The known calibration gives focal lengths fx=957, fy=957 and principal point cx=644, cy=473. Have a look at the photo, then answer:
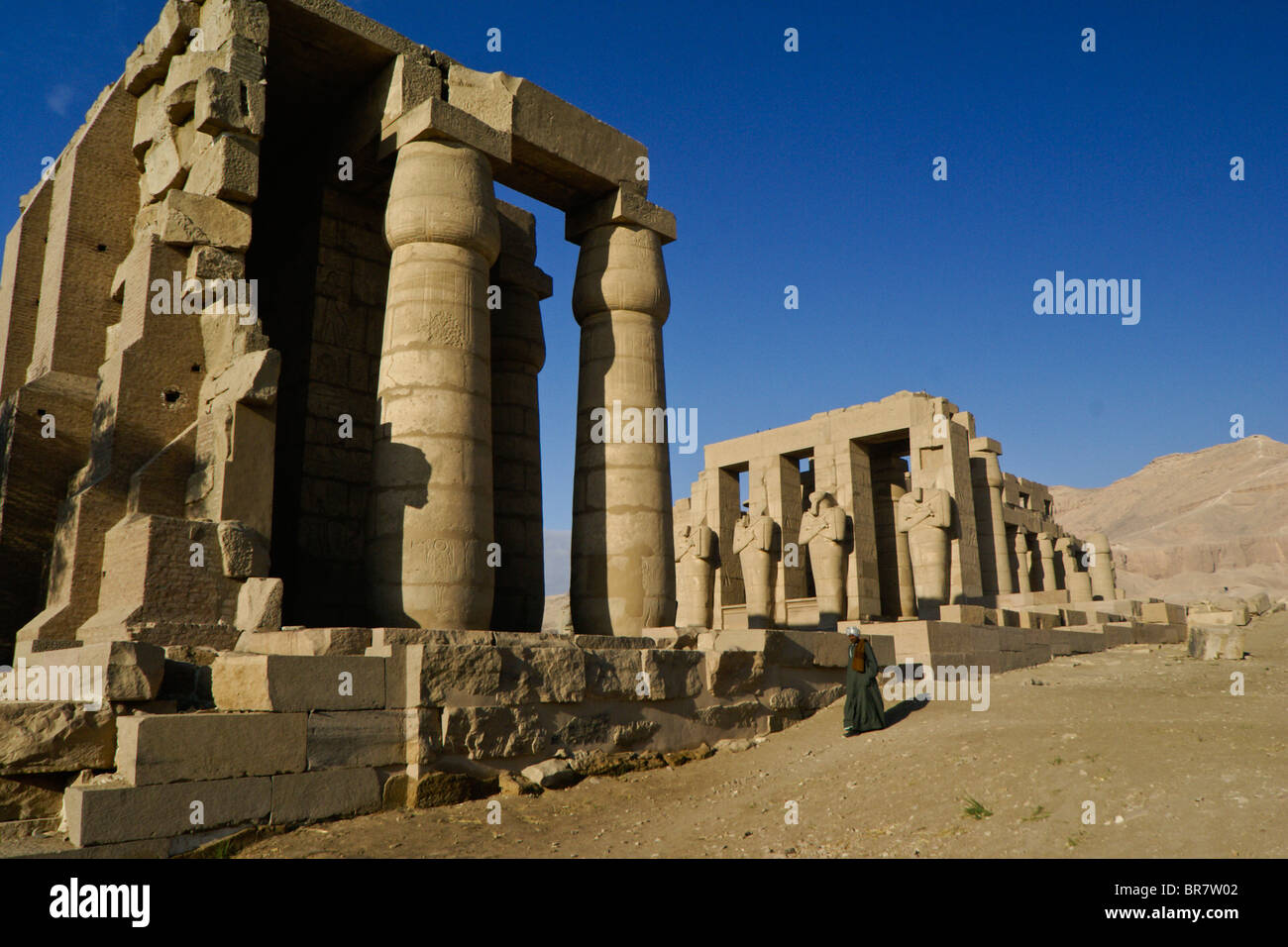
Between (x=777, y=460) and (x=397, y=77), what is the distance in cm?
2073

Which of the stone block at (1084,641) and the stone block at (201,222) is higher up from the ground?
the stone block at (201,222)

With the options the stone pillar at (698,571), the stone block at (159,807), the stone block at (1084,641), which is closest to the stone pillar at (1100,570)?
the stone block at (1084,641)

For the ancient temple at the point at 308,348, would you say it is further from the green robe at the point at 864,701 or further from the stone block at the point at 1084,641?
the stone block at the point at 1084,641

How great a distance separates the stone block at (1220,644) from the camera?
14.8 m

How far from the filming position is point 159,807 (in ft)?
18.4

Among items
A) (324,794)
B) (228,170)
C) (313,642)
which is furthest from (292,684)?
(228,170)

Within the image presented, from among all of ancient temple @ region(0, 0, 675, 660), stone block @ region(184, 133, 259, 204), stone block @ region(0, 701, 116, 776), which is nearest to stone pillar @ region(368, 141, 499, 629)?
ancient temple @ region(0, 0, 675, 660)

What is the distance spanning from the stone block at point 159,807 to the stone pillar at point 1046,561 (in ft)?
115

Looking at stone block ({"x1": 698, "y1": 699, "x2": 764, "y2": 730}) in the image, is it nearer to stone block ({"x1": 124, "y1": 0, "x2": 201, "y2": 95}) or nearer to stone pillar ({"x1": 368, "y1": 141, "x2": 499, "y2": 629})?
stone pillar ({"x1": 368, "y1": 141, "x2": 499, "y2": 629})

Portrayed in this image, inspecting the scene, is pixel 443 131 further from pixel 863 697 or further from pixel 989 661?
pixel 989 661

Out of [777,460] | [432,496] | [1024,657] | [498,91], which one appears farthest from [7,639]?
[777,460]

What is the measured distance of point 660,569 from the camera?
11.9 meters

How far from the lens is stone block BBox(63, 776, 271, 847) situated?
5.32 meters

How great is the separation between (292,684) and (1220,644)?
14.2m
